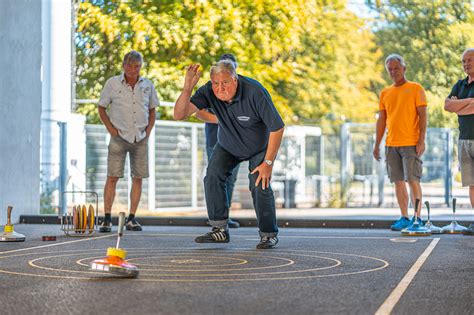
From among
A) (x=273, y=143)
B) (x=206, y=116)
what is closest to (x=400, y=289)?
(x=273, y=143)

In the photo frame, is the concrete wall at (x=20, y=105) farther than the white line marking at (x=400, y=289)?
Yes

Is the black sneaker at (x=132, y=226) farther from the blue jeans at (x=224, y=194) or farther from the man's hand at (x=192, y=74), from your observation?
the man's hand at (x=192, y=74)

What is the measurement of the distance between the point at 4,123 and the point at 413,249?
4787 millimetres

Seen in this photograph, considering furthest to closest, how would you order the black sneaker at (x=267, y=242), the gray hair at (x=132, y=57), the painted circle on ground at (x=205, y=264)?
the gray hair at (x=132, y=57)
the black sneaker at (x=267, y=242)
the painted circle on ground at (x=205, y=264)

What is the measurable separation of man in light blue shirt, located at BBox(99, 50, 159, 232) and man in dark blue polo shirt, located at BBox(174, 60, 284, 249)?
2.06 meters

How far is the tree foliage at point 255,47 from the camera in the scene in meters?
15.3

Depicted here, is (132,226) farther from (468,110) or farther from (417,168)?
(468,110)

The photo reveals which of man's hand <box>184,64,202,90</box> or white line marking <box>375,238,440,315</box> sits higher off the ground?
man's hand <box>184,64,202,90</box>

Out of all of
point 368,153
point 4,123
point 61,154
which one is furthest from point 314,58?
point 4,123

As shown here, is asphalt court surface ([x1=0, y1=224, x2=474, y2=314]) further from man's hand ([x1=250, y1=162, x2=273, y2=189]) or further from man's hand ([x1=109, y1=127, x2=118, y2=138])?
man's hand ([x1=109, y1=127, x2=118, y2=138])

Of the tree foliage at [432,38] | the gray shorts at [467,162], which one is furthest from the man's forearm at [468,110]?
the tree foliage at [432,38]

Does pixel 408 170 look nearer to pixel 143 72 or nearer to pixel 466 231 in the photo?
pixel 466 231

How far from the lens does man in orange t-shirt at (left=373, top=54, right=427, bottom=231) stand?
9.05 metres

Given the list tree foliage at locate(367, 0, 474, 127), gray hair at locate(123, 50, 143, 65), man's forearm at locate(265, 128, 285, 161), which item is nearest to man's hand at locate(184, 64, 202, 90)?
man's forearm at locate(265, 128, 285, 161)
